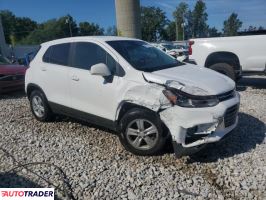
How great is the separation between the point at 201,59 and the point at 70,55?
16.6 ft

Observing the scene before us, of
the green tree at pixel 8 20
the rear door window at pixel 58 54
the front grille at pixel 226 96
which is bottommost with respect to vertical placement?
the front grille at pixel 226 96

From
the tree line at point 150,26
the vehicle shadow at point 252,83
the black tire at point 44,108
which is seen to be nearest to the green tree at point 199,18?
the tree line at point 150,26

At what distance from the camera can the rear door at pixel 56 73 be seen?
546 cm

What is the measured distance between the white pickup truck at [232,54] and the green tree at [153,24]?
278 ft

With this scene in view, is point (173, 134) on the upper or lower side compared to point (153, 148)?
upper

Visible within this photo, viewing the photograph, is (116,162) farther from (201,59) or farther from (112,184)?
(201,59)

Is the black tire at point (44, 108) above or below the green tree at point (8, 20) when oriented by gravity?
below

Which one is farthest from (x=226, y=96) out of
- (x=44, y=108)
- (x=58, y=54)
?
(x=44, y=108)

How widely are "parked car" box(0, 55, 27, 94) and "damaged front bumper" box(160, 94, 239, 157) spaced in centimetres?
685

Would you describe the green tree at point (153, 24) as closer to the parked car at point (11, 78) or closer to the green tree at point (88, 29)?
the green tree at point (88, 29)

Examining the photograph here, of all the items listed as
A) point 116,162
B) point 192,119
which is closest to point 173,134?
point 192,119

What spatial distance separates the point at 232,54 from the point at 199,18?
8970cm

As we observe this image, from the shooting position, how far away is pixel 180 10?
8531 centimetres

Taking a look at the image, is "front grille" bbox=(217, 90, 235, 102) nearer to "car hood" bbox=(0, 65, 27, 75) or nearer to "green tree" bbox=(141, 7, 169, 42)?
"car hood" bbox=(0, 65, 27, 75)
